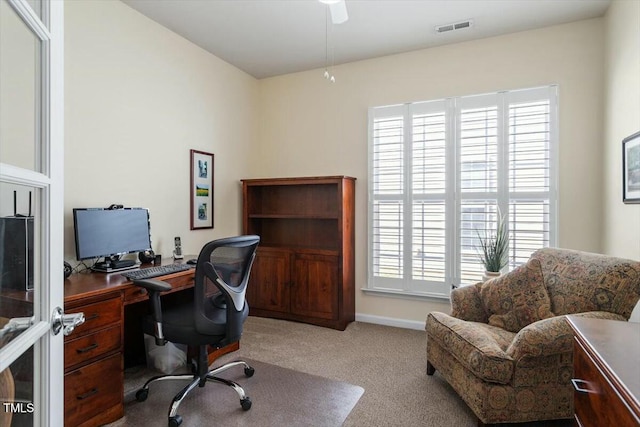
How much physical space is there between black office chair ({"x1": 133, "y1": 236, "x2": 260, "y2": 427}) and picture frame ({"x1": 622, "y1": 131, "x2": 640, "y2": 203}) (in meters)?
2.61

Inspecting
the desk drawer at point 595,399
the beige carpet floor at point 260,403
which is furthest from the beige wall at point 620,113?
the beige carpet floor at point 260,403

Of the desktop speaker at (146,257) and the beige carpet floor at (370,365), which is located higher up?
the desktop speaker at (146,257)

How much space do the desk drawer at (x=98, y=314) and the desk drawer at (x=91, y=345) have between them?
1.4 inches

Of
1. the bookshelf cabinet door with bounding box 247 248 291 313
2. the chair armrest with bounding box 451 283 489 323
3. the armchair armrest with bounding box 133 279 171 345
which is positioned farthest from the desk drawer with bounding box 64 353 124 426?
the chair armrest with bounding box 451 283 489 323

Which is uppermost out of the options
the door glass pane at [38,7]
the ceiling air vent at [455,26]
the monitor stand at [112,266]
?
the ceiling air vent at [455,26]

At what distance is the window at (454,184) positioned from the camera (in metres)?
3.15

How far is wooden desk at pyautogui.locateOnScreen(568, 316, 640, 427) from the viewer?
35.0 inches

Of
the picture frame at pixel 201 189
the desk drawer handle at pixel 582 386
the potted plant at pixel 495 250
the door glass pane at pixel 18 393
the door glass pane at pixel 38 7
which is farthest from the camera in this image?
the picture frame at pixel 201 189

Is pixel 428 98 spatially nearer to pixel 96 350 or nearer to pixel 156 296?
pixel 156 296

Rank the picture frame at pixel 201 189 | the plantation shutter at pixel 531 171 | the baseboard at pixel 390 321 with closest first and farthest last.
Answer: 1. the plantation shutter at pixel 531 171
2. the picture frame at pixel 201 189
3. the baseboard at pixel 390 321

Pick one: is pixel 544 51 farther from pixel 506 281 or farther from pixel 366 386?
pixel 366 386

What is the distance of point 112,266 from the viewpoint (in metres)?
2.47

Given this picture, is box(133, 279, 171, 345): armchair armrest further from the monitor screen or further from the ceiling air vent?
the ceiling air vent

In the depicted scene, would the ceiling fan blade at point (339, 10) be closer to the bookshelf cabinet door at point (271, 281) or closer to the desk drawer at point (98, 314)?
the desk drawer at point (98, 314)
